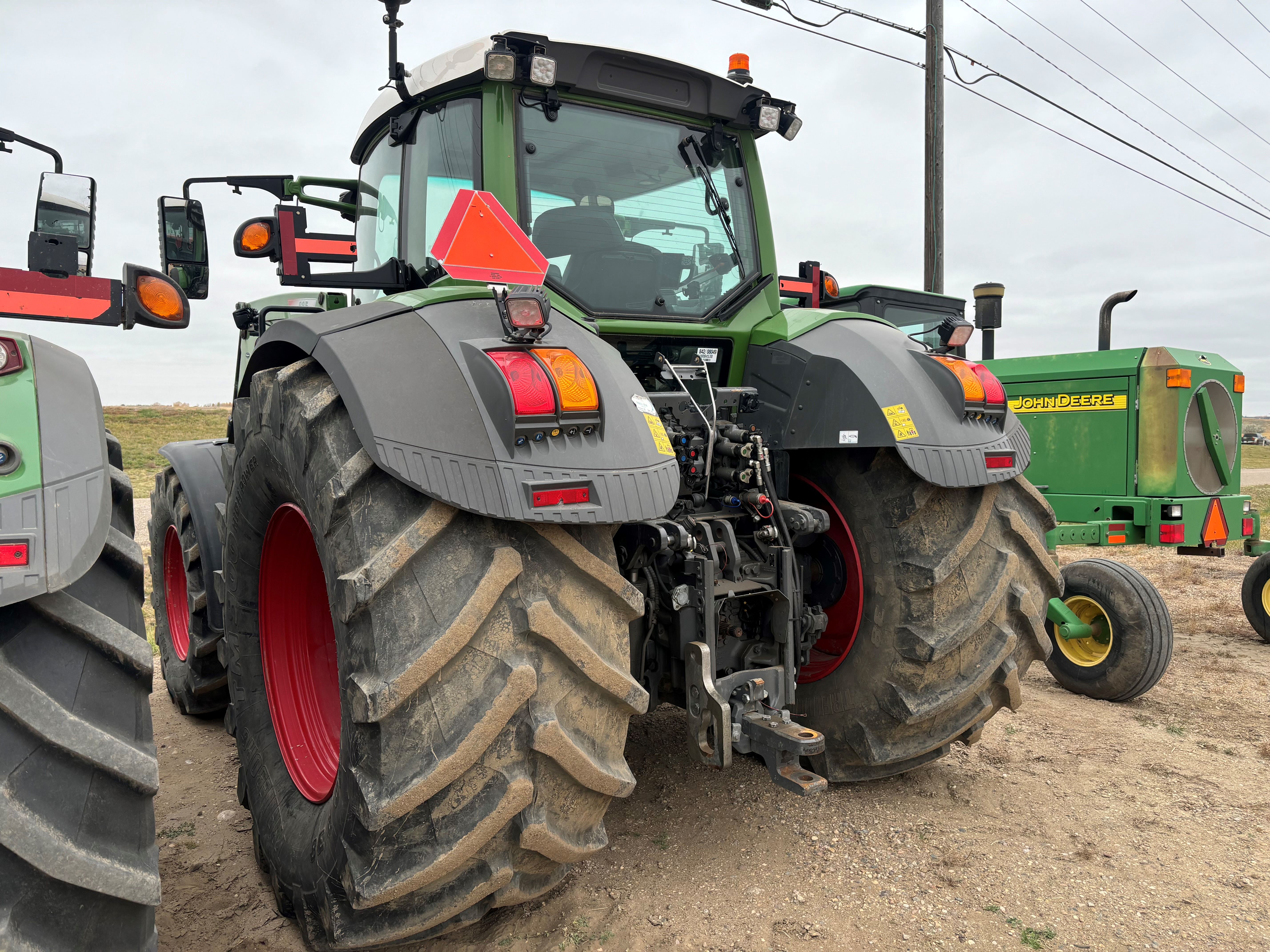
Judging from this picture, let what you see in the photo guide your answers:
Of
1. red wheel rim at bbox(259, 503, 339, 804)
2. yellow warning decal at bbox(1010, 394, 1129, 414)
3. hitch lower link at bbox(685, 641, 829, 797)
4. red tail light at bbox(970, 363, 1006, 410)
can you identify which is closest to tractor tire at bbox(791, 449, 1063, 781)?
red tail light at bbox(970, 363, 1006, 410)

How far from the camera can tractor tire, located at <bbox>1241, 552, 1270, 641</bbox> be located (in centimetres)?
579

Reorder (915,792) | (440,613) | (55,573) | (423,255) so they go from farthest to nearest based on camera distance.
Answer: (915,792) < (423,255) < (440,613) < (55,573)

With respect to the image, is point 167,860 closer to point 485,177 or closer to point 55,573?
point 55,573

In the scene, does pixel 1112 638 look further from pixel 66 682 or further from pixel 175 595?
pixel 175 595

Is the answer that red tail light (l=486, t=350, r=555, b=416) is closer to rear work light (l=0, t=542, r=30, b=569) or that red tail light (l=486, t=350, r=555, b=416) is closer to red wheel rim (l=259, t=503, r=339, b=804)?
rear work light (l=0, t=542, r=30, b=569)

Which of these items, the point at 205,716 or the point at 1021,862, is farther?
the point at 205,716

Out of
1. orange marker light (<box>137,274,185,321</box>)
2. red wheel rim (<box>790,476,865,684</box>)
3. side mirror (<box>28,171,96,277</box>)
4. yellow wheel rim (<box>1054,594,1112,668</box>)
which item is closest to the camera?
side mirror (<box>28,171,96,277</box>)

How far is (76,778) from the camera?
1.33m

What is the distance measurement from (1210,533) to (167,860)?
225 inches

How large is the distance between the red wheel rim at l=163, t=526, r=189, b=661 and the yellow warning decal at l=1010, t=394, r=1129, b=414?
5377 millimetres

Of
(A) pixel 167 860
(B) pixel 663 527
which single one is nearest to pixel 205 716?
(A) pixel 167 860

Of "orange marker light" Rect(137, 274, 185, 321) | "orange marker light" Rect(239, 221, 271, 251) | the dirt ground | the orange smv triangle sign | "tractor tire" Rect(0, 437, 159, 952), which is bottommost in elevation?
the dirt ground

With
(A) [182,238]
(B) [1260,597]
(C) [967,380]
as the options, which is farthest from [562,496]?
(B) [1260,597]

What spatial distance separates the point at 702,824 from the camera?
2918 millimetres
